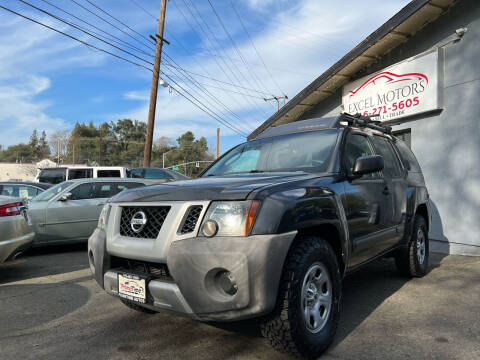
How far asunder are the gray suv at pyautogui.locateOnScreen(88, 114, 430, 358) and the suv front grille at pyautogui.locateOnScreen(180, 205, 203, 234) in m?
0.01

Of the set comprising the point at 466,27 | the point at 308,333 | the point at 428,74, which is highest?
the point at 466,27

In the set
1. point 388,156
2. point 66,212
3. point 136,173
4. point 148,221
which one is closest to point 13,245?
point 66,212

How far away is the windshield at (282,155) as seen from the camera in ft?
11.9

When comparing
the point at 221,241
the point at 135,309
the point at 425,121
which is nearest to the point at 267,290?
the point at 221,241

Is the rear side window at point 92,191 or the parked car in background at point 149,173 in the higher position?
the parked car in background at point 149,173

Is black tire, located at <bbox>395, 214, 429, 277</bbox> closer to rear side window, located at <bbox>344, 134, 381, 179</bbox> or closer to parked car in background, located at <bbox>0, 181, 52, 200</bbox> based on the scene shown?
rear side window, located at <bbox>344, 134, 381, 179</bbox>

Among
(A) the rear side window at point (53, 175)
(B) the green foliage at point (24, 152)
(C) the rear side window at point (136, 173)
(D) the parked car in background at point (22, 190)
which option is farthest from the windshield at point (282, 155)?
(B) the green foliage at point (24, 152)

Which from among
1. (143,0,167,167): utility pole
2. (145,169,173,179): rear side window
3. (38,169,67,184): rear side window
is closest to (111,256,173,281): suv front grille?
(145,169,173,179): rear side window

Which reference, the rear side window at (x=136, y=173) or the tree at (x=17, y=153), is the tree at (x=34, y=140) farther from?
the rear side window at (x=136, y=173)

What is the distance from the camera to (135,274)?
2738 millimetres

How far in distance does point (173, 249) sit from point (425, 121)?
687 cm

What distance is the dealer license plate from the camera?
8.71ft

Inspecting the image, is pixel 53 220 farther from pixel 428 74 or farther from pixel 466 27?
pixel 466 27

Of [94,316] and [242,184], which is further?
[94,316]
